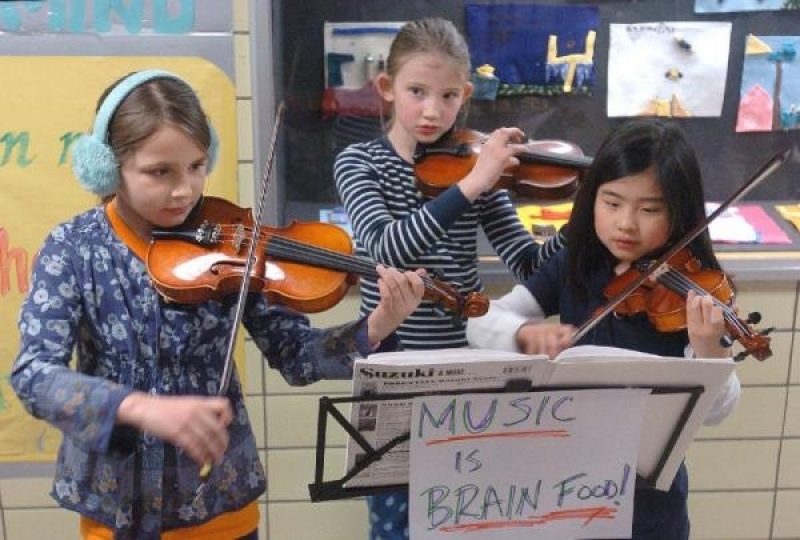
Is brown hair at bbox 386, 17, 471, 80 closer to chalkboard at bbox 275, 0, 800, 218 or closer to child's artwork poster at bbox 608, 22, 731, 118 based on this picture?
chalkboard at bbox 275, 0, 800, 218

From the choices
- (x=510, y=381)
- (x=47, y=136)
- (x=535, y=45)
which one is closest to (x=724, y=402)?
(x=510, y=381)

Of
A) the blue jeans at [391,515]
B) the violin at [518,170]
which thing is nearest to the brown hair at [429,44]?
the violin at [518,170]

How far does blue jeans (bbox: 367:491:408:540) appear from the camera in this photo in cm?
160

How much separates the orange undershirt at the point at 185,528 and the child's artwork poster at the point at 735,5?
4.57ft

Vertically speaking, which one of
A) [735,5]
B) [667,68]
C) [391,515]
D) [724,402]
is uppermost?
[735,5]

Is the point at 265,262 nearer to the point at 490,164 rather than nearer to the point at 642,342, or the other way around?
the point at 490,164

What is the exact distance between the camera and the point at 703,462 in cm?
208

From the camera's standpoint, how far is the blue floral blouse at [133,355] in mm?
1131

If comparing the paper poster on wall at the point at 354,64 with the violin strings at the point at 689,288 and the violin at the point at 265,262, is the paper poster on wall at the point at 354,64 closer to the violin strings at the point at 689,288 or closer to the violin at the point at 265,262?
the violin at the point at 265,262

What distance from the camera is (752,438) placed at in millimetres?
2076

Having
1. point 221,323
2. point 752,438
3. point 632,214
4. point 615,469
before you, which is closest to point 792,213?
point 752,438

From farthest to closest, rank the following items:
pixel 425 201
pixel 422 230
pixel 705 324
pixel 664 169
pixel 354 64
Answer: pixel 354 64 → pixel 425 201 → pixel 422 230 → pixel 664 169 → pixel 705 324

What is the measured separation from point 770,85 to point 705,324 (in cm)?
109

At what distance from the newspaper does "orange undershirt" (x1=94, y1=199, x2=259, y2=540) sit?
0.17 m
